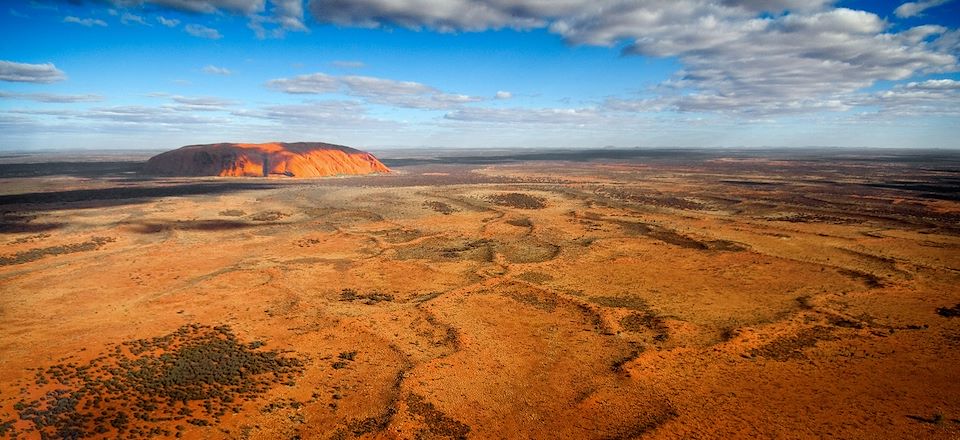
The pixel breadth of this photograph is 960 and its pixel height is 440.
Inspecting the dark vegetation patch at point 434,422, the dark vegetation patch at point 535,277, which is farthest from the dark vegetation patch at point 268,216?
the dark vegetation patch at point 434,422

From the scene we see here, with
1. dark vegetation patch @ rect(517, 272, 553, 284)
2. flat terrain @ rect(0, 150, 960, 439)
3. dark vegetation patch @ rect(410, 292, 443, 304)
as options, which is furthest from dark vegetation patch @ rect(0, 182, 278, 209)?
dark vegetation patch @ rect(517, 272, 553, 284)

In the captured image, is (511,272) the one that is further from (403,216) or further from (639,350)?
(403,216)

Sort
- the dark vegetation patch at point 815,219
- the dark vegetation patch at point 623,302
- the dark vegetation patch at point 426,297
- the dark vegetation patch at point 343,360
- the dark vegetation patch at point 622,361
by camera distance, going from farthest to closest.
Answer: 1. the dark vegetation patch at point 815,219
2. the dark vegetation patch at point 426,297
3. the dark vegetation patch at point 623,302
4. the dark vegetation patch at point 343,360
5. the dark vegetation patch at point 622,361

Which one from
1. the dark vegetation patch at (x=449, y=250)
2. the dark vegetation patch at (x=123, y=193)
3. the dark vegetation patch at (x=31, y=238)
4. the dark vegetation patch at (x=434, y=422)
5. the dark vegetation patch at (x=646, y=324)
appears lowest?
the dark vegetation patch at (x=434, y=422)

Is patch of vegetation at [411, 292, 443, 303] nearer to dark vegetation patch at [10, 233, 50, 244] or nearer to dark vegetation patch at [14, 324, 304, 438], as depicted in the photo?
dark vegetation patch at [14, 324, 304, 438]

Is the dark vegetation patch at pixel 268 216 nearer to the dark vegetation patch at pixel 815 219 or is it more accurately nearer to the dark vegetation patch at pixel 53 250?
the dark vegetation patch at pixel 53 250

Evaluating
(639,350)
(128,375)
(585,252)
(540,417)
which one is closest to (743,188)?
(585,252)
